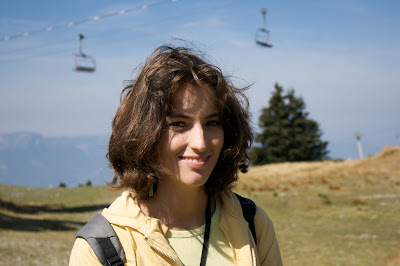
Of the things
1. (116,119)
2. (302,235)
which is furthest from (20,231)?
(116,119)

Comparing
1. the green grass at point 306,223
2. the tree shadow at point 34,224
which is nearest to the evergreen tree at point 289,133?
the green grass at point 306,223

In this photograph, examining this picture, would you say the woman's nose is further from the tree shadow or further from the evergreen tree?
the evergreen tree

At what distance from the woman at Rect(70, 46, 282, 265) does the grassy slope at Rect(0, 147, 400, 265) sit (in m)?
1.21

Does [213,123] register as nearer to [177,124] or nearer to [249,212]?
[177,124]

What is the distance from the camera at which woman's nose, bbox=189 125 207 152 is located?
1889 millimetres

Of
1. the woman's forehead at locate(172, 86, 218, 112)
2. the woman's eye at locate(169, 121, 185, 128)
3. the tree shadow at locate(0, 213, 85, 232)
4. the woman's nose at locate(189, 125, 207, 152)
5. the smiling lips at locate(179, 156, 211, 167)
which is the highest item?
the woman's forehead at locate(172, 86, 218, 112)

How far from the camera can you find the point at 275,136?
159 feet

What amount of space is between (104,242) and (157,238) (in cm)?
21

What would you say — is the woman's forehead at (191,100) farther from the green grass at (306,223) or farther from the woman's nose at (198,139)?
the green grass at (306,223)

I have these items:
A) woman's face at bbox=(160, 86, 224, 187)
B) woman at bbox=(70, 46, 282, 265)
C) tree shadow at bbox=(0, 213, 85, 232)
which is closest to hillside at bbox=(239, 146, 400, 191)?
tree shadow at bbox=(0, 213, 85, 232)

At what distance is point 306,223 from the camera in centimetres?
1282

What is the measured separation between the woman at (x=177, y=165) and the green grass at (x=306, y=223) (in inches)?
86.0

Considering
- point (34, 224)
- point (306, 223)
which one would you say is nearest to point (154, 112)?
point (306, 223)

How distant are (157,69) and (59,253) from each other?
346 inches
